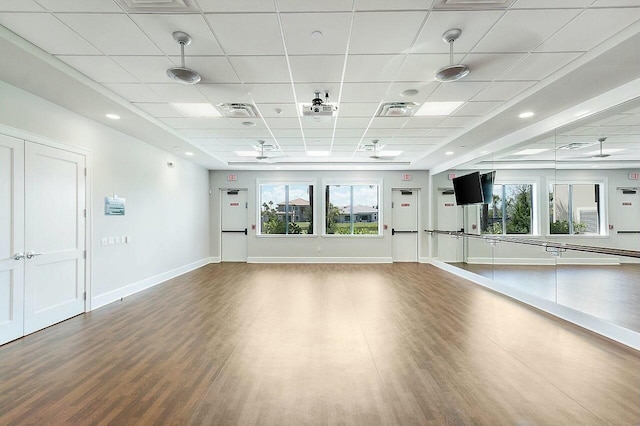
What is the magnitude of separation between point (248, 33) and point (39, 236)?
3814 millimetres

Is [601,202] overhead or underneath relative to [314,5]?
underneath

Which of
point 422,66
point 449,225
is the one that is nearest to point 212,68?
point 422,66

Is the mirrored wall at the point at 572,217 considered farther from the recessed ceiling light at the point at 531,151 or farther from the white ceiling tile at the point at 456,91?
the white ceiling tile at the point at 456,91

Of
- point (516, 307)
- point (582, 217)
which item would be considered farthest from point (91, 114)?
point (582, 217)

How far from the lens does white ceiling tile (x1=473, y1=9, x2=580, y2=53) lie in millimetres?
2625

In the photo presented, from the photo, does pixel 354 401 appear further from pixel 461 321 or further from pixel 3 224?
pixel 3 224

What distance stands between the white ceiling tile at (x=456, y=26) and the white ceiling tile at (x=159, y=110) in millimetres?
3752

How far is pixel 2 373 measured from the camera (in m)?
2.89

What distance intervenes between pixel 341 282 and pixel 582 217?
4.58 meters

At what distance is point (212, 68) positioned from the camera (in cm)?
359

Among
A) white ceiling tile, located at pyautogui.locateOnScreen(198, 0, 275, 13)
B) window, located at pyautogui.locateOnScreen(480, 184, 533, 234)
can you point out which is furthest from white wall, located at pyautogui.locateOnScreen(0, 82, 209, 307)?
window, located at pyautogui.locateOnScreen(480, 184, 533, 234)

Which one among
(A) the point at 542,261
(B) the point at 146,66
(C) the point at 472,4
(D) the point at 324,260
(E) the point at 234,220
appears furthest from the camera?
(E) the point at 234,220

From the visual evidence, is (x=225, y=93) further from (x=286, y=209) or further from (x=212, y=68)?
(x=286, y=209)

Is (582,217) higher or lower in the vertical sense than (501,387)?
higher
